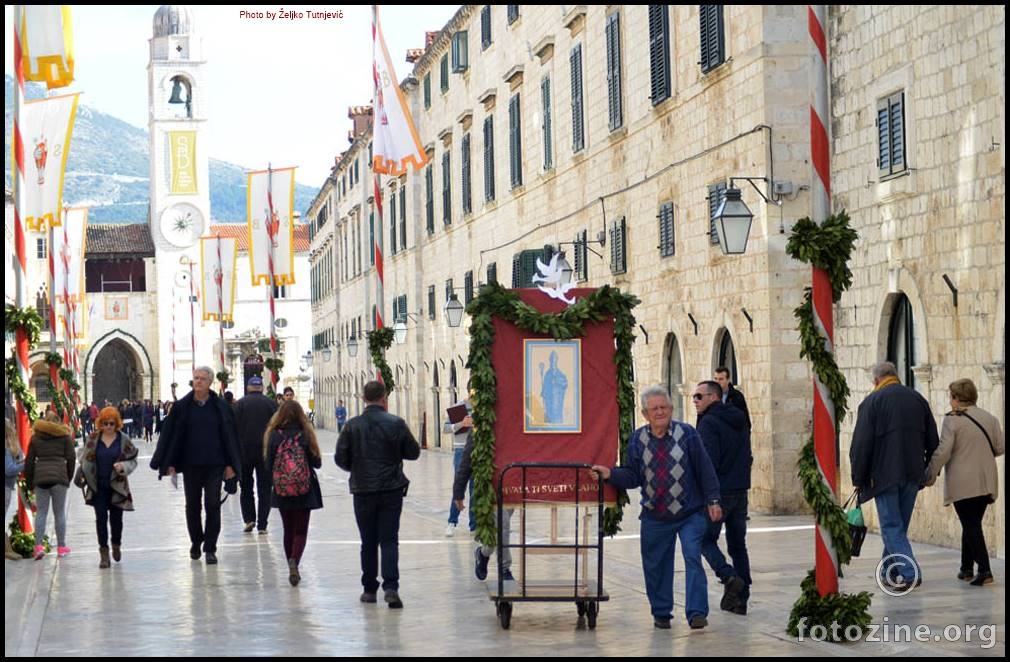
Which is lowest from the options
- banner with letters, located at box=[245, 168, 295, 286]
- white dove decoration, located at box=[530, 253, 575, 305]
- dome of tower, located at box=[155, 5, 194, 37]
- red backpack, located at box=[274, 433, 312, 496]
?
red backpack, located at box=[274, 433, 312, 496]

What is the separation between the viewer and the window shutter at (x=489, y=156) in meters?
36.5

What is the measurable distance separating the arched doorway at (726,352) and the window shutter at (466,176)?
682 inches

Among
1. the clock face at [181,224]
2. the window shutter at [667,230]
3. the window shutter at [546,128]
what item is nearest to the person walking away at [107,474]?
the window shutter at [667,230]

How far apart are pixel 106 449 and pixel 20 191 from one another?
359cm

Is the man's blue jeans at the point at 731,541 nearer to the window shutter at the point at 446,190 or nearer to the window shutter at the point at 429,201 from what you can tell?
the window shutter at the point at 446,190

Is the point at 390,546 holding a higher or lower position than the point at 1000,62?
lower

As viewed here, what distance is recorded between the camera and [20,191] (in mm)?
17562

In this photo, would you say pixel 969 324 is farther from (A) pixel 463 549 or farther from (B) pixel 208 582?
(B) pixel 208 582

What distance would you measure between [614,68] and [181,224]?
6620cm

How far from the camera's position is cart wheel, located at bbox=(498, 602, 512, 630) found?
10.9 meters

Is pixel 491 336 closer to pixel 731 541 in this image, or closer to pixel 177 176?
pixel 731 541

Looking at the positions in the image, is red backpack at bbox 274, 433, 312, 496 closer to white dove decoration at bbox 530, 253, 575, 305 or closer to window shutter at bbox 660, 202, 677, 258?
white dove decoration at bbox 530, 253, 575, 305

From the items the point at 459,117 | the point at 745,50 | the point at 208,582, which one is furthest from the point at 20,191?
the point at 459,117

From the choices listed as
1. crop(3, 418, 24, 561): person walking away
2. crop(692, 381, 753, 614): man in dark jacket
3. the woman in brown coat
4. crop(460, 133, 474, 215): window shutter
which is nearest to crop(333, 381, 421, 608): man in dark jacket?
crop(692, 381, 753, 614): man in dark jacket
